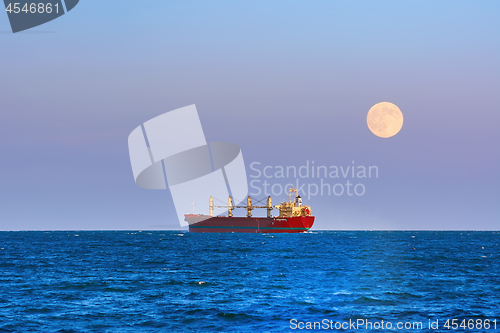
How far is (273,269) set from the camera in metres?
52.7

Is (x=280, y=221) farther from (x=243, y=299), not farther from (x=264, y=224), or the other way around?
(x=243, y=299)

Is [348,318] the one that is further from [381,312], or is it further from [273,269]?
[273,269]

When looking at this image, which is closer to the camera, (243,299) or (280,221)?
(243,299)

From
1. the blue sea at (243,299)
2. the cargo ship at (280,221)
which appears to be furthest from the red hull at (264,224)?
the blue sea at (243,299)

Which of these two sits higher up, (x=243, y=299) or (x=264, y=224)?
(x=264, y=224)

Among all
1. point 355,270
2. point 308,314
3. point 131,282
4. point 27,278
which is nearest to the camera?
point 308,314

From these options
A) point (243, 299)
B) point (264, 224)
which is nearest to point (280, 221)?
point (264, 224)

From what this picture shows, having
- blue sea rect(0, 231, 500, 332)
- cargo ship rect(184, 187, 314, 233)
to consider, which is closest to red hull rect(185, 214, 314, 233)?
cargo ship rect(184, 187, 314, 233)

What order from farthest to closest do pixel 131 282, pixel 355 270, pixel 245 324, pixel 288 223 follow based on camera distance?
1. pixel 288 223
2. pixel 355 270
3. pixel 131 282
4. pixel 245 324

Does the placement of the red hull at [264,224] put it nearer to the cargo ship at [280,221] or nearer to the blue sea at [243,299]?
the cargo ship at [280,221]

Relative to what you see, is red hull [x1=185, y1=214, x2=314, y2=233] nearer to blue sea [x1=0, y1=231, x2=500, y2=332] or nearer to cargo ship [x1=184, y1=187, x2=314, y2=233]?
cargo ship [x1=184, y1=187, x2=314, y2=233]

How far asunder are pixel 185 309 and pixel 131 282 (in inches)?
547

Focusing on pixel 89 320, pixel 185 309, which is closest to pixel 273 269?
pixel 185 309

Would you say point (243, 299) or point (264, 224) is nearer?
point (243, 299)
